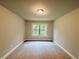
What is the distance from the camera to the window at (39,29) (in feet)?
31.8

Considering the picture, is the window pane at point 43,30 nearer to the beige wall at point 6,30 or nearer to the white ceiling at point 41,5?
the beige wall at point 6,30

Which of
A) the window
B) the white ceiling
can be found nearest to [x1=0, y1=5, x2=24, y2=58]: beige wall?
the white ceiling

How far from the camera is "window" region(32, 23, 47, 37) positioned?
9688mm

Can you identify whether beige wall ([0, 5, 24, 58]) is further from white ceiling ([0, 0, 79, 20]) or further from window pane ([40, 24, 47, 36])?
window pane ([40, 24, 47, 36])

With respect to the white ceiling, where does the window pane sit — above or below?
below

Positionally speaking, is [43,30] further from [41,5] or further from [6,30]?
[41,5]

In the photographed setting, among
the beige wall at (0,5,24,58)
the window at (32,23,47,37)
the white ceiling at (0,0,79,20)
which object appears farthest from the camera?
the window at (32,23,47,37)

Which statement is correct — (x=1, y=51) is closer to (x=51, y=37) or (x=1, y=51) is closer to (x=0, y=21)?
(x=0, y=21)

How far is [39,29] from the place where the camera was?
970 cm

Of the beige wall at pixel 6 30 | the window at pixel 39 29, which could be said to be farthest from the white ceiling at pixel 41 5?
the window at pixel 39 29

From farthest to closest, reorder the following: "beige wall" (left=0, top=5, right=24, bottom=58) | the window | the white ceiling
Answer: the window, "beige wall" (left=0, top=5, right=24, bottom=58), the white ceiling

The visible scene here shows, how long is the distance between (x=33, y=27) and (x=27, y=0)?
6903 millimetres

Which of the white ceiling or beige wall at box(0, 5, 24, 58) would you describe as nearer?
the white ceiling

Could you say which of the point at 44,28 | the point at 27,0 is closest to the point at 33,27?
the point at 44,28
